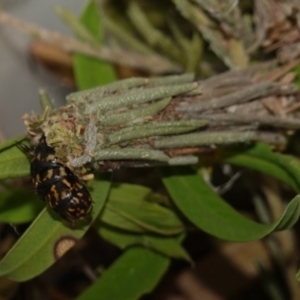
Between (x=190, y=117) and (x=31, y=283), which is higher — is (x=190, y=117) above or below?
above

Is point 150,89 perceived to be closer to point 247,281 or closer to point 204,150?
point 204,150

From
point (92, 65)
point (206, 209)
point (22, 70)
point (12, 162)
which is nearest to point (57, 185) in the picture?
point (12, 162)

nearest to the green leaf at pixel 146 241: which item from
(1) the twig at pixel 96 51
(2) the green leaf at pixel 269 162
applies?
(2) the green leaf at pixel 269 162

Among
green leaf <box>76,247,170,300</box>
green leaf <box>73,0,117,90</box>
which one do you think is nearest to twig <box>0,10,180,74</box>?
green leaf <box>73,0,117,90</box>

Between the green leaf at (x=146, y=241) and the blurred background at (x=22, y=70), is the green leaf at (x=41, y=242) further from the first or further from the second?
the blurred background at (x=22, y=70)

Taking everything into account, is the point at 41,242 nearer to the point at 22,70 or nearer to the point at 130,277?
the point at 130,277

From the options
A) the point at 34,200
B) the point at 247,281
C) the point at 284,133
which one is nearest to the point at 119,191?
the point at 34,200
